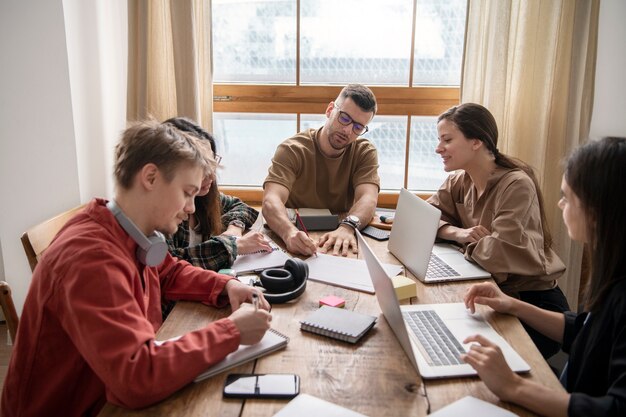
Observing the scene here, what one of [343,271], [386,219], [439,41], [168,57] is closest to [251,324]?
[343,271]

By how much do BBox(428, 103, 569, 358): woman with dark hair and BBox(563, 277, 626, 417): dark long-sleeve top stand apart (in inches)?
17.9

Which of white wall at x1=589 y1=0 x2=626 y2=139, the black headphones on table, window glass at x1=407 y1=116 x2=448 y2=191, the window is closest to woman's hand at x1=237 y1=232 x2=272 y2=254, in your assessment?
the black headphones on table

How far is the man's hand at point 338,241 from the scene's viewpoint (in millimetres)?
1849

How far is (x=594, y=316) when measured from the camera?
1128 millimetres

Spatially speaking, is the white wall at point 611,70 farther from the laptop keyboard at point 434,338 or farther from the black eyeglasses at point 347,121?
the laptop keyboard at point 434,338

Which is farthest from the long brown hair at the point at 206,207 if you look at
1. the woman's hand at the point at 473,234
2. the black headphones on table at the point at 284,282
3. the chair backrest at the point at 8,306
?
the woman's hand at the point at 473,234

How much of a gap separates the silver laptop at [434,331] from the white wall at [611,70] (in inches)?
67.0

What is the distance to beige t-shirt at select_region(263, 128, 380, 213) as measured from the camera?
247 centimetres

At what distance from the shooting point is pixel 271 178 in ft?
7.69

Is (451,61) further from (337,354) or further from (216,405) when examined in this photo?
(216,405)

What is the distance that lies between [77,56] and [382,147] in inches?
67.0

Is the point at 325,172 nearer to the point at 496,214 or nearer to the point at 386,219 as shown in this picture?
the point at 386,219

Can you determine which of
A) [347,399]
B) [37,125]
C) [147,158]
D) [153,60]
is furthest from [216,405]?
[153,60]

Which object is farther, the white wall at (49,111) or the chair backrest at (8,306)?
the white wall at (49,111)
